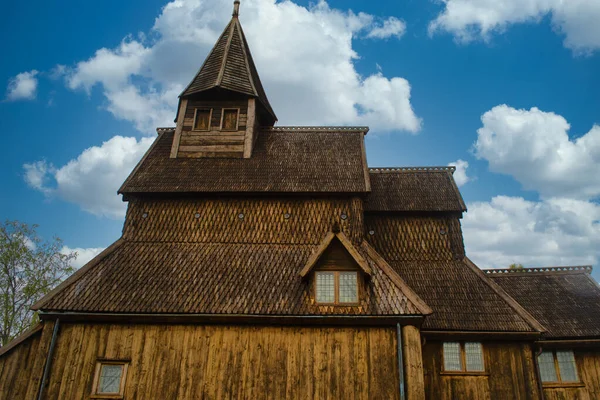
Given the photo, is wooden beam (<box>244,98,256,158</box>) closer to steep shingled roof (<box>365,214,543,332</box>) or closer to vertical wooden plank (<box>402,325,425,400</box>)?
steep shingled roof (<box>365,214,543,332</box>)

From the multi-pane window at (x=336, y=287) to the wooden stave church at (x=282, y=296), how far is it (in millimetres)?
81

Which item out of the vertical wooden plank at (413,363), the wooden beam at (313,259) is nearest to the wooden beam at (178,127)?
the wooden beam at (313,259)

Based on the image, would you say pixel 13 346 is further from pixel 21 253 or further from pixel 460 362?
pixel 21 253

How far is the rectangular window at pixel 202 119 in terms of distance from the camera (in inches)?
725

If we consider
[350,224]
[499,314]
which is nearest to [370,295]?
[350,224]

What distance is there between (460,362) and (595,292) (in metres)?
7.47

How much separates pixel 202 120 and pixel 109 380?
37.5 feet

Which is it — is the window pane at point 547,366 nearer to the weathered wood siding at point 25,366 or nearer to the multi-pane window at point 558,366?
the multi-pane window at point 558,366

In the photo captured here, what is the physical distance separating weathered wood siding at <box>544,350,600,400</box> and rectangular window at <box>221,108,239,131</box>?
16191mm

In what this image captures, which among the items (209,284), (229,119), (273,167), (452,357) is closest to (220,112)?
(229,119)

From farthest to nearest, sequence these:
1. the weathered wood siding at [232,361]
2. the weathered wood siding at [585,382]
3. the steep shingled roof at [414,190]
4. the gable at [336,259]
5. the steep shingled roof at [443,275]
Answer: the steep shingled roof at [414,190], the weathered wood siding at [585,382], the steep shingled roof at [443,275], the gable at [336,259], the weathered wood siding at [232,361]

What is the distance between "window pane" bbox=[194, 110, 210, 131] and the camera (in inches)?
725

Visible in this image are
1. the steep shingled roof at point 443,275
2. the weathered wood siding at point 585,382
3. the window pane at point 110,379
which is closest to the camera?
the window pane at point 110,379

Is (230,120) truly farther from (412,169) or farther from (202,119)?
(412,169)
